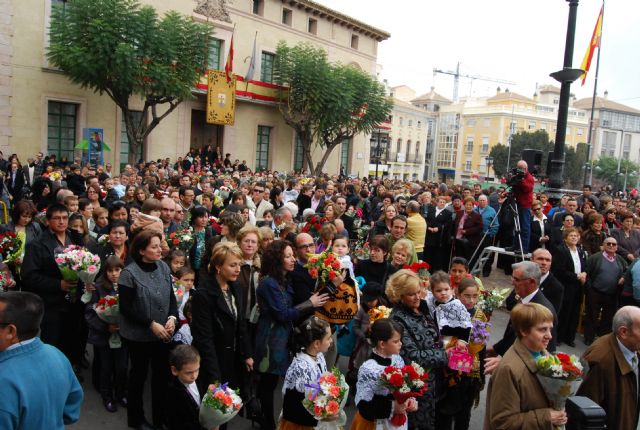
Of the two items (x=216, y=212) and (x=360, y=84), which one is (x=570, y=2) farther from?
(x=360, y=84)

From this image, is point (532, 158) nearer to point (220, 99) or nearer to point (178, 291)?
point (178, 291)

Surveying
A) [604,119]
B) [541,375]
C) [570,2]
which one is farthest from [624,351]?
[604,119]

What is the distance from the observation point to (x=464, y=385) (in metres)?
4.72

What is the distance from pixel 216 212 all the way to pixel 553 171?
6.71m

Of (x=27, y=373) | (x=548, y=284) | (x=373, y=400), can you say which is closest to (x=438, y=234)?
(x=548, y=284)

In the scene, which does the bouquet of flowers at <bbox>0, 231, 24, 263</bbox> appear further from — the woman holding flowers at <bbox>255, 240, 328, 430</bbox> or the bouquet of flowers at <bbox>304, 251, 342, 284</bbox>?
the bouquet of flowers at <bbox>304, 251, 342, 284</bbox>

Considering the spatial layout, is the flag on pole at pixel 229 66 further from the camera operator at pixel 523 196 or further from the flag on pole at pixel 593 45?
the camera operator at pixel 523 196

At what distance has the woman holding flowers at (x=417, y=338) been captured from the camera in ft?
14.3

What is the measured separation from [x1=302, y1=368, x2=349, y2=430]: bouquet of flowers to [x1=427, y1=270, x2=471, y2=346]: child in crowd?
1.32 m

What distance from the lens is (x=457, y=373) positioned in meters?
4.65

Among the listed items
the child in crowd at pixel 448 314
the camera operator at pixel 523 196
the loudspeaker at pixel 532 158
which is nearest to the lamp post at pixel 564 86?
the loudspeaker at pixel 532 158

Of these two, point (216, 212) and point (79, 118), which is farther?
point (79, 118)

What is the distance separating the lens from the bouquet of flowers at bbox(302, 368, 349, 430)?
3.65 m

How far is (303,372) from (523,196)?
6.75 meters
